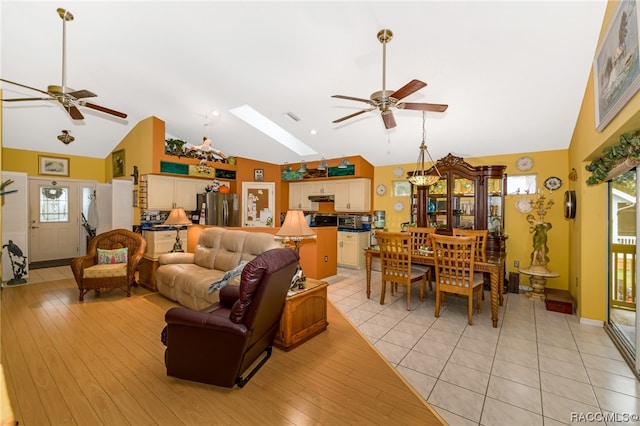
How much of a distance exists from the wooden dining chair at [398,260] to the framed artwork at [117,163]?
20.0 ft

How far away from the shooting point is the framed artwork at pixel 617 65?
6.03 feet

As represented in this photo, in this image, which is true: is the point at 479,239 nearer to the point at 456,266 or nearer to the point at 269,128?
the point at 456,266

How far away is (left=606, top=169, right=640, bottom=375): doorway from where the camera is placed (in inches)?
120

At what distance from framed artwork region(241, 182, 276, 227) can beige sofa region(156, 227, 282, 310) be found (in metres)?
2.89

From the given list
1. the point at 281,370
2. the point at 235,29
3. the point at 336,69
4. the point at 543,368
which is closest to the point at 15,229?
the point at 235,29

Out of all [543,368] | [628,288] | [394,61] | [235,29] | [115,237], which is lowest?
Answer: [543,368]

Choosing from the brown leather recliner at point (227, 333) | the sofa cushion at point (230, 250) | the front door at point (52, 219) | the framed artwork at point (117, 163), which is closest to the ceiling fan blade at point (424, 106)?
the brown leather recliner at point (227, 333)

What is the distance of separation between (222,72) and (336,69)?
1609 millimetres

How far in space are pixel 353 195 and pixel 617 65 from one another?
190 inches

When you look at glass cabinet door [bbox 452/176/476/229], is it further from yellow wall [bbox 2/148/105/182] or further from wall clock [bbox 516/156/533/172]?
yellow wall [bbox 2/148/105/182]

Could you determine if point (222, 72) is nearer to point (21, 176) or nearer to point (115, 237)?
point (115, 237)

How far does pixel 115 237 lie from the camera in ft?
15.2

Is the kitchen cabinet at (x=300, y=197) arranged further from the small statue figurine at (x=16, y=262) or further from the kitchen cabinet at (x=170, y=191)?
the small statue figurine at (x=16, y=262)

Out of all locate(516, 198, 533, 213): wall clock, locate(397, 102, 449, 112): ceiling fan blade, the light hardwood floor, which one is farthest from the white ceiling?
the light hardwood floor
